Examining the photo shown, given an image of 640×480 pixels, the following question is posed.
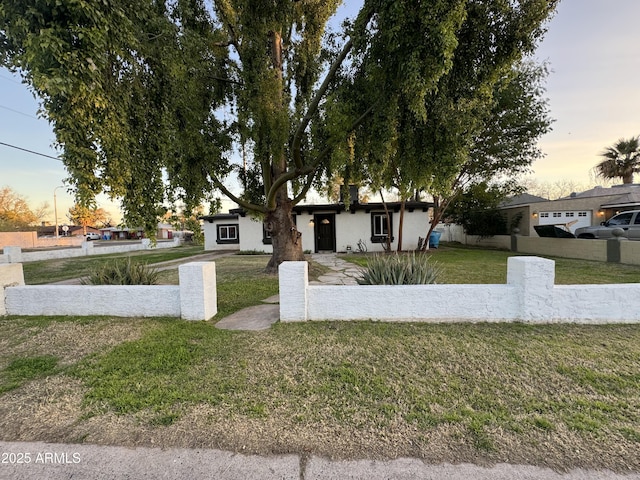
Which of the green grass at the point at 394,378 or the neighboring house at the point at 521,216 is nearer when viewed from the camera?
the green grass at the point at 394,378

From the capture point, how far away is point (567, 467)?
5.44ft

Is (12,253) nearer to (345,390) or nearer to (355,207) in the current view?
(355,207)

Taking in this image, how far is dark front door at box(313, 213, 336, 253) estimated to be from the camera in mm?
15406

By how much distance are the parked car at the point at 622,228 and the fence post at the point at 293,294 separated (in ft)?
45.8

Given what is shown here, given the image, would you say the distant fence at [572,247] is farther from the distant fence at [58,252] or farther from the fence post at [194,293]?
the distant fence at [58,252]

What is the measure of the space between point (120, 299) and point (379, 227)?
42.6 ft

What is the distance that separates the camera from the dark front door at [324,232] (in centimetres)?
1541

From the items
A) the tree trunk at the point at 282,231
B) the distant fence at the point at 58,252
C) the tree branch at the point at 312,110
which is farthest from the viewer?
the distant fence at the point at 58,252

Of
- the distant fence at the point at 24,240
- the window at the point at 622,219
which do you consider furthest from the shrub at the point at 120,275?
the distant fence at the point at 24,240

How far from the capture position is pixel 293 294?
4043 millimetres

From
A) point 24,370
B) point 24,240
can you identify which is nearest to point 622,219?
point 24,370

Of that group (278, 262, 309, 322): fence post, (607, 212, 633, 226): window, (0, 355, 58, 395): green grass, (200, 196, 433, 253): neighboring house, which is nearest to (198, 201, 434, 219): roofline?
(200, 196, 433, 253): neighboring house

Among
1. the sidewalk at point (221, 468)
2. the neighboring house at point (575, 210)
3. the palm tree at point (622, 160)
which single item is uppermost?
the palm tree at point (622, 160)

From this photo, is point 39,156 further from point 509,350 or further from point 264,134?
point 509,350
